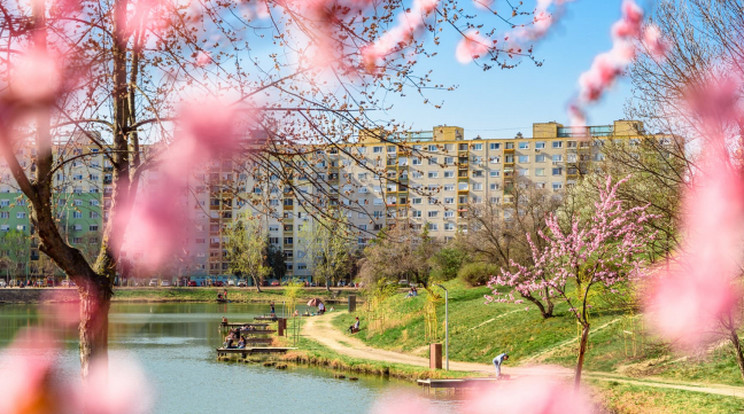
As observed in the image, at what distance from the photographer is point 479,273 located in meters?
55.8

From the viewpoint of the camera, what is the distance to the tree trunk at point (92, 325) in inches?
381

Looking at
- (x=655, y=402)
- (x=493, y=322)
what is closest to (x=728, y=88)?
(x=655, y=402)

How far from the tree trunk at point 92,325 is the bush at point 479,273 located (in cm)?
4666

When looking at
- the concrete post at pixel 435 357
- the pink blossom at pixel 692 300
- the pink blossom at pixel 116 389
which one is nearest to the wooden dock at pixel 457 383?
the concrete post at pixel 435 357

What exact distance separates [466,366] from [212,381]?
10.1 m

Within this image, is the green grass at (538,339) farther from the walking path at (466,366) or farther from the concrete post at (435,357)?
the concrete post at (435,357)

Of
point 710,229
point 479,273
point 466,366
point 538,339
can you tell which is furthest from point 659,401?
point 479,273

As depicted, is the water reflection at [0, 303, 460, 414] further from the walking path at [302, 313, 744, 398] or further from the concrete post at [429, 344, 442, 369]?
the walking path at [302, 313, 744, 398]

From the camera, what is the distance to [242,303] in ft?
323

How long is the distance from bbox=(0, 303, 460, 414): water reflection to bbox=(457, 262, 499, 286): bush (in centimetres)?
1653

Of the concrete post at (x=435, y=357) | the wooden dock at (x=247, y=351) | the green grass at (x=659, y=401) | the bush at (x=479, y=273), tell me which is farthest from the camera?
the bush at (x=479, y=273)

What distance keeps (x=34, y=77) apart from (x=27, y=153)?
70.5 inches

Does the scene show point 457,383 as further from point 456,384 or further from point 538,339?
point 538,339

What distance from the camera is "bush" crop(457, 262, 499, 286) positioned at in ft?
182
